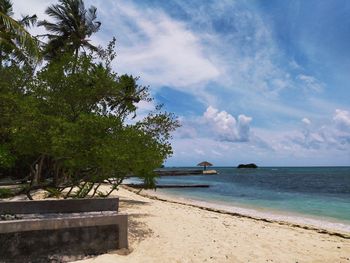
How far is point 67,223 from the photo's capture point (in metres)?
7.14

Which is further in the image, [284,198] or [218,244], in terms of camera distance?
[284,198]

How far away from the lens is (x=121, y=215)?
7762 millimetres

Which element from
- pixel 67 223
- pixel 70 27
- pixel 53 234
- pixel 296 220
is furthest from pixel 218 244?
pixel 70 27

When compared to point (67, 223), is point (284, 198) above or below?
below

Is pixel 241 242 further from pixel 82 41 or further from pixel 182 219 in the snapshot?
pixel 82 41

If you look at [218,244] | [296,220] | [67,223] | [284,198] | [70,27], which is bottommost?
[296,220]

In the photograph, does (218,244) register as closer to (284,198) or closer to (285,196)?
Result: (284,198)

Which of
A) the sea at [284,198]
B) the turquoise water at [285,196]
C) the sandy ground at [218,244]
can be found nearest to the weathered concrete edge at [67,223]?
the sandy ground at [218,244]

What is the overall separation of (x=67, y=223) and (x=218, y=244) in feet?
12.9

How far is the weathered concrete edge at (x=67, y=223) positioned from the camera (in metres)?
6.65

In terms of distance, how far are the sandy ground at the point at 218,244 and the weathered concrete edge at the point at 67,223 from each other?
0.51 meters

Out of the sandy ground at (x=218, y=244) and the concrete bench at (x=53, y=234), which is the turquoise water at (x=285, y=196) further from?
the concrete bench at (x=53, y=234)

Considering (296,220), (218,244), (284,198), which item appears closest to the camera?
(218,244)

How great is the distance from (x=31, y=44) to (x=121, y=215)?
5426 millimetres
